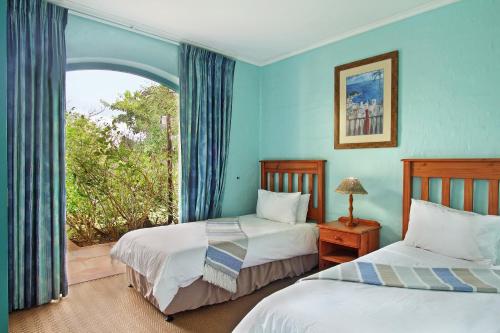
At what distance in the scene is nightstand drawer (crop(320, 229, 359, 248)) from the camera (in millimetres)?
2738

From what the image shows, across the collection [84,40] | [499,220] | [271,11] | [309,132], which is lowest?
[499,220]

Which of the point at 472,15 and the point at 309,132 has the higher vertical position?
the point at 472,15

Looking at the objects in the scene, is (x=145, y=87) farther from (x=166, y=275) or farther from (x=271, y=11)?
(x=166, y=275)

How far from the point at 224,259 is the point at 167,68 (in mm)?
2170

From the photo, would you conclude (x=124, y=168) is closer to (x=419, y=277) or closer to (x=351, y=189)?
(x=351, y=189)

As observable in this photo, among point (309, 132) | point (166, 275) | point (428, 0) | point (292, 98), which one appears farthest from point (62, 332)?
point (428, 0)

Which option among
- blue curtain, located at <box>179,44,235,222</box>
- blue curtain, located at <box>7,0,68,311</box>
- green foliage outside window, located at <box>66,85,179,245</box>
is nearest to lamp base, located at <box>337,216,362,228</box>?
blue curtain, located at <box>179,44,235,222</box>

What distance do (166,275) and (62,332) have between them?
787 mm

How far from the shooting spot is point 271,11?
274 cm

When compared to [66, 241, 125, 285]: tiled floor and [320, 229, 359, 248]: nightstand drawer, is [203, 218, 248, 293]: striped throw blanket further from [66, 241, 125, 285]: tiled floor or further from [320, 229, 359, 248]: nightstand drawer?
[66, 241, 125, 285]: tiled floor

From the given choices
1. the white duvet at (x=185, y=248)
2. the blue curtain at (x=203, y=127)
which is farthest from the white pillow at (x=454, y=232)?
the blue curtain at (x=203, y=127)

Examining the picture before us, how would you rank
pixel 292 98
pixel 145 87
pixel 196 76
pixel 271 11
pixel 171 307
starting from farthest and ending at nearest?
pixel 145 87
pixel 292 98
pixel 196 76
pixel 271 11
pixel 171 307

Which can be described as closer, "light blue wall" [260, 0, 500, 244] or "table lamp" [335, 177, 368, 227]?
"light blue wall" [260, 0, 500, 244]

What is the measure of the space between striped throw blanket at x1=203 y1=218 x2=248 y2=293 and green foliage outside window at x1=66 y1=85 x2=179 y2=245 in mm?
1766
